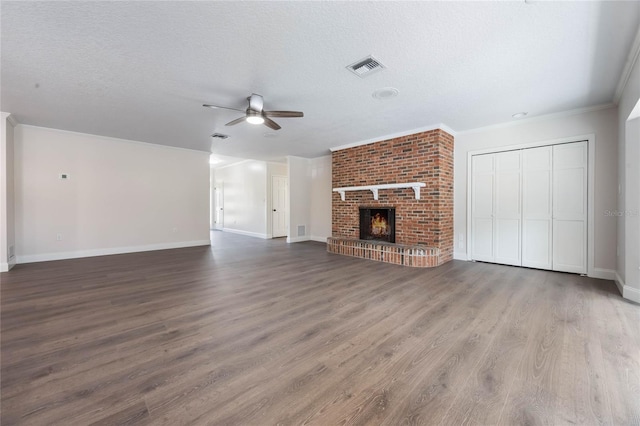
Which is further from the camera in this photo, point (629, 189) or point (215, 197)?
point (215, 197)

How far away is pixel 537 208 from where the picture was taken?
14.4 feet

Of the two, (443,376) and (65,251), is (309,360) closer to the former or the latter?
(443,376)

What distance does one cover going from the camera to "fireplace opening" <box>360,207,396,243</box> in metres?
5.55

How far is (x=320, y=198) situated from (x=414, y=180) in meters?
3.43

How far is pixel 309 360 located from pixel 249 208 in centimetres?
783

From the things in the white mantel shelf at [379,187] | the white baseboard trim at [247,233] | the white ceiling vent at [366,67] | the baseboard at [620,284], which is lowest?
the baseboard at [620,284]

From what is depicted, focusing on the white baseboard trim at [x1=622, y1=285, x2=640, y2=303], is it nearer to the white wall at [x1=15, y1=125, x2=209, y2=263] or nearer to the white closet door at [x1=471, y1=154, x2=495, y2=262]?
the white closet door at [x1=471, y1=154, x2=495, y2=262]

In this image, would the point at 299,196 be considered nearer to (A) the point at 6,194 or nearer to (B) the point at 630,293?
(A) the point at 6,194

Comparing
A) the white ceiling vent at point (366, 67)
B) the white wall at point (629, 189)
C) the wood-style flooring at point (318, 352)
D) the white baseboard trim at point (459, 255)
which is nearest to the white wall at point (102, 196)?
the wood-style flooring at point (318, 352)

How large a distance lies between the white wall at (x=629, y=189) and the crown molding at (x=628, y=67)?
4 centimetres

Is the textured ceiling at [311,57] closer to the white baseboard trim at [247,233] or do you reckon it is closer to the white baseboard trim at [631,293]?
the white baseboard trim at [631,293]

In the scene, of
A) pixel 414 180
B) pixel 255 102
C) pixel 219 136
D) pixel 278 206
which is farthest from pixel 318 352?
pixel 278 206

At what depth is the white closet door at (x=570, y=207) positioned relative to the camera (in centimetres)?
400

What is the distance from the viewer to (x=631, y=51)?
2.49 metres
